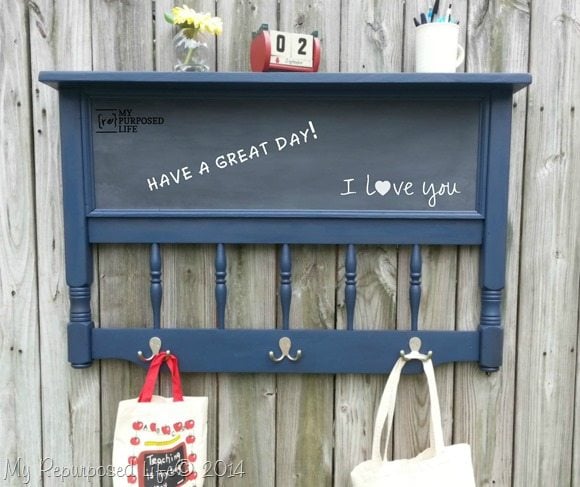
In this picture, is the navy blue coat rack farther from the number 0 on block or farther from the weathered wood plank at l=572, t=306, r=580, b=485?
the weathered wood plank at l=572, t=306, r=580, b=485

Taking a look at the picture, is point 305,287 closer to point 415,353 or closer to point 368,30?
point 415,353

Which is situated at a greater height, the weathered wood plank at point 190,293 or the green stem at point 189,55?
the green stem at point 189,55

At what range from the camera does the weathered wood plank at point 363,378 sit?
1.19m

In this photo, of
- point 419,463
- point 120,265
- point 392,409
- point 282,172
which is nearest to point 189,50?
point 282,172

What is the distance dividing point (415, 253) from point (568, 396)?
0.48 meters

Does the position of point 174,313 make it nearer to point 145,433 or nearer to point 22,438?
point 145,433

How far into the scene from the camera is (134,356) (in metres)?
1.16

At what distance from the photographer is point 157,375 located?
115 cm

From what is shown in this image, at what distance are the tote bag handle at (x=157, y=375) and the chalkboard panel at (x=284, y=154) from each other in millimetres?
311

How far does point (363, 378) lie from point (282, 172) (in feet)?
1.57

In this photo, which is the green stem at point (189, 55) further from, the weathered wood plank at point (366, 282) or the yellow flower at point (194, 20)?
the weathered wood plank at point (366, 282)

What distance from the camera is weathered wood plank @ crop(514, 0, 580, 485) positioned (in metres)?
1.17

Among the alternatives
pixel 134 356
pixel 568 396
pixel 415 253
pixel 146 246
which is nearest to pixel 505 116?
pixel 415 253

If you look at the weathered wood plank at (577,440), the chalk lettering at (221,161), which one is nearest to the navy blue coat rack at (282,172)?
the chalk lettering at (221,161)
